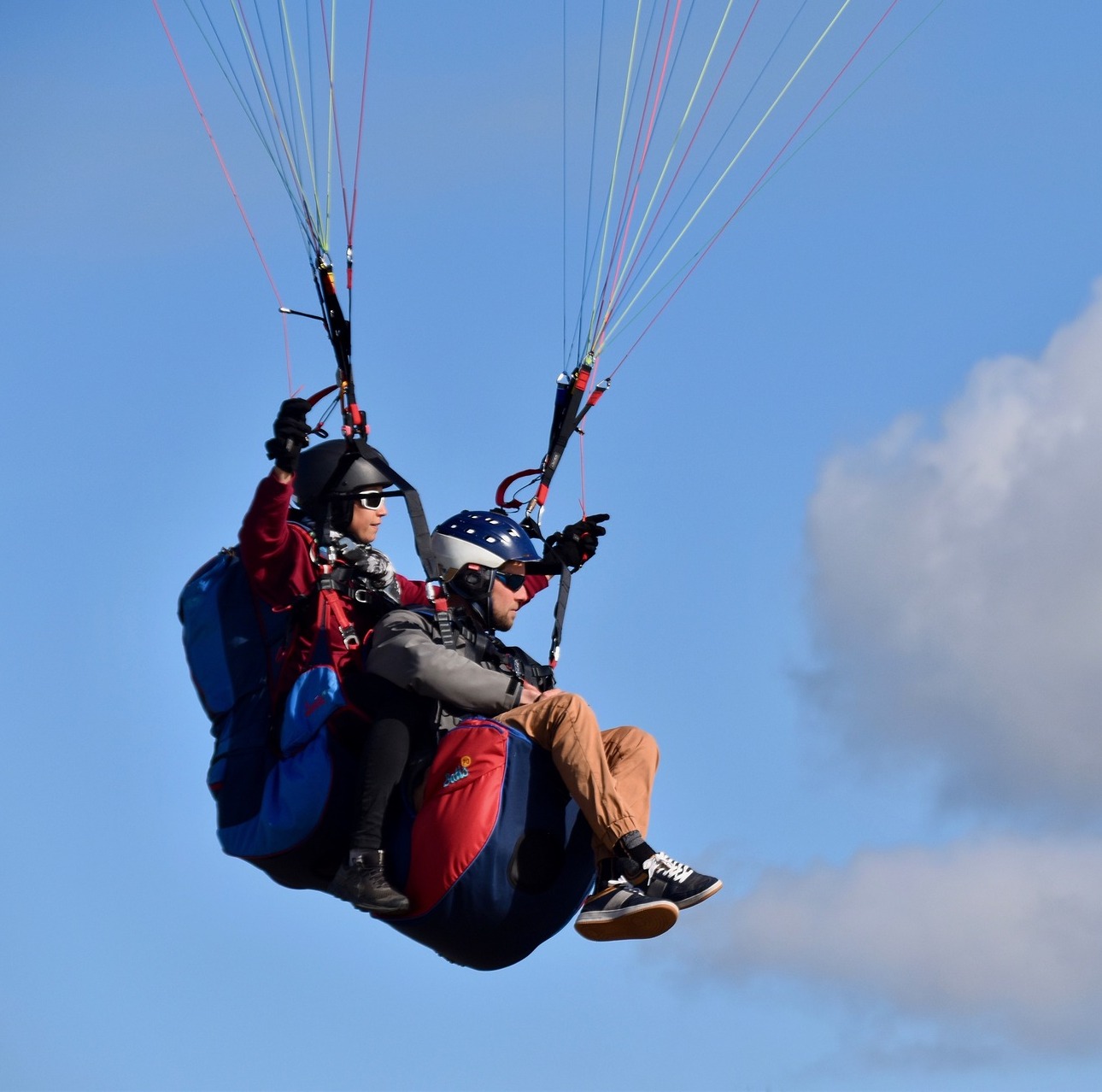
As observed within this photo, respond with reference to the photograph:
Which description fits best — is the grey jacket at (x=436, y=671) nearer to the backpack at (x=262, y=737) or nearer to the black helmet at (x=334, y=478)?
the backpack at (x=262, y=737)

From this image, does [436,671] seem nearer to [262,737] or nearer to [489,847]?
[489,847]

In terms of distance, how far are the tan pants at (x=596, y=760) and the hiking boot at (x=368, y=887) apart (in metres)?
0.84

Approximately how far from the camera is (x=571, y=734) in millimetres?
9898

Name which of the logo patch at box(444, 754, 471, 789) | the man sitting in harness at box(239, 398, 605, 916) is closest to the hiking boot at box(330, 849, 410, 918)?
the man sitting in harness at box(239, 398, 605, 916)

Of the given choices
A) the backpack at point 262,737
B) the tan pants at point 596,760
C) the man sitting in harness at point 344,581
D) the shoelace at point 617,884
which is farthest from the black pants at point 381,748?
the shoelace at point 617,884

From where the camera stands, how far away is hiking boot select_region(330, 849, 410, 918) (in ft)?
32.3

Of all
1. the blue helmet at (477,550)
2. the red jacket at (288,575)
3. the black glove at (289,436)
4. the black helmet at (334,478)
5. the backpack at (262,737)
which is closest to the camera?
the black glove at (289,436)

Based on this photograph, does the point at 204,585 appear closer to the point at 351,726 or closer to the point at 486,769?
the point at 351,726

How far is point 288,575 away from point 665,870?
2111 millimetres

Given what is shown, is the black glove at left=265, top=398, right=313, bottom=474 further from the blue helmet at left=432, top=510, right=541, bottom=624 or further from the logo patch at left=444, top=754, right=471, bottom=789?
the logo patch at left=444, top=754, right=471, bottom=789

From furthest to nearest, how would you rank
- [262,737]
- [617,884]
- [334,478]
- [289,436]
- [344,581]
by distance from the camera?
[334,478], [344,581], [262,737], [617,884], [289,436]

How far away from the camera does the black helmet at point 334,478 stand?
1065 centimetres

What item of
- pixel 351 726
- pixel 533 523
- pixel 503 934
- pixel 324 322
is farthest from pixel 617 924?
pixel 324 322

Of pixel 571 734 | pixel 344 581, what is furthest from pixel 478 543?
pixel 571 734
